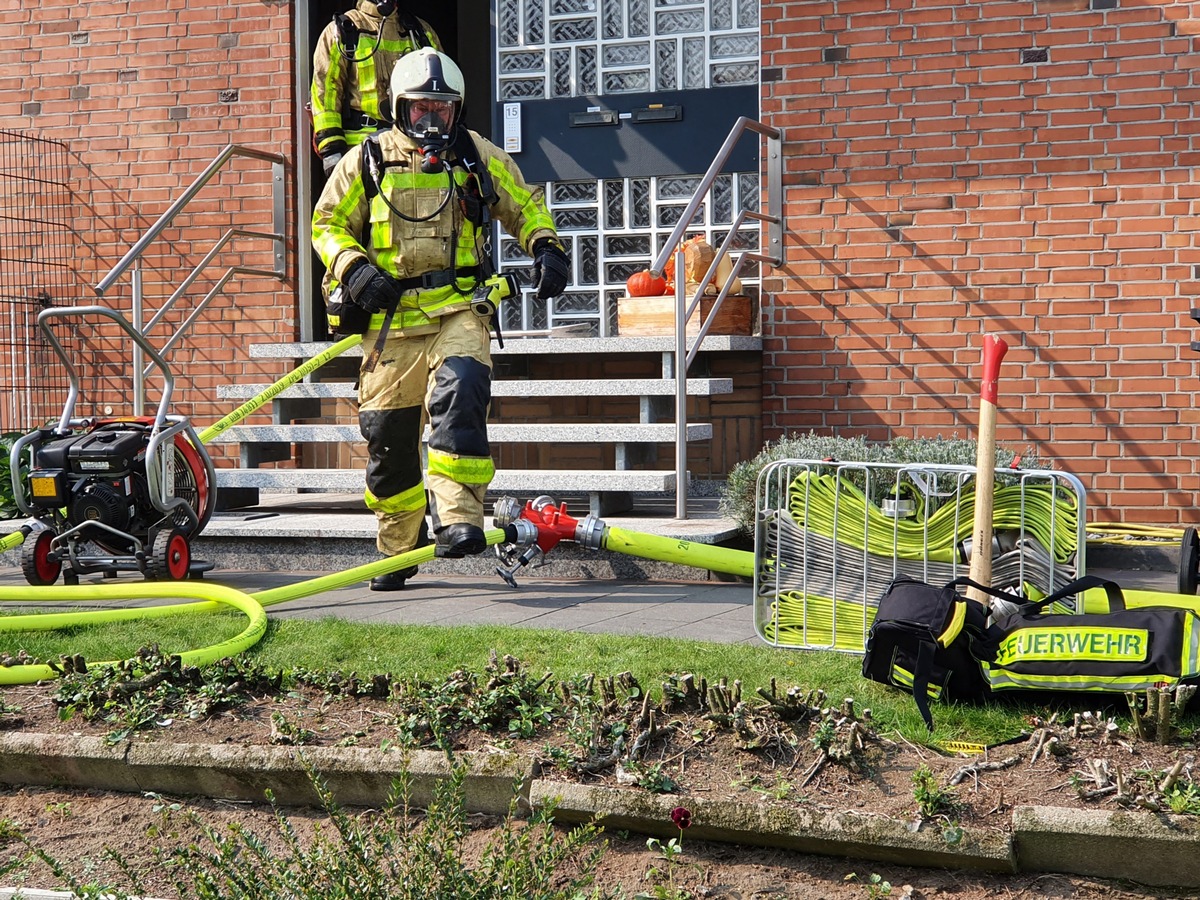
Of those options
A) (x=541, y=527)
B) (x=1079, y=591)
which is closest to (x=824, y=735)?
(x=1079, y=591)

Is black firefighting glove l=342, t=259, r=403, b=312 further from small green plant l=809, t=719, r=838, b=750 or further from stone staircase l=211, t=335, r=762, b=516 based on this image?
small green plant l=809, t=719, r=838, b=750

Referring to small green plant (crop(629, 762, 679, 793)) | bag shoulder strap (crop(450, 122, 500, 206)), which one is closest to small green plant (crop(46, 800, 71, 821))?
small green plant (crop(629, 762, 679, 793))

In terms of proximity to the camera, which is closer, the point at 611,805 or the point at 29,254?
the point at 611,805

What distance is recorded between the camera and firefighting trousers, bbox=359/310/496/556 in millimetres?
6086

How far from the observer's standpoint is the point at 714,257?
26.5 ft

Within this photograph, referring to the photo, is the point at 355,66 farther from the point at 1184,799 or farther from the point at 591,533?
the point at 1184,799

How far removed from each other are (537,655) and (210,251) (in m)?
5.91

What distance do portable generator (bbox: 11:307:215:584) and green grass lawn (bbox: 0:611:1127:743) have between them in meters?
0.94

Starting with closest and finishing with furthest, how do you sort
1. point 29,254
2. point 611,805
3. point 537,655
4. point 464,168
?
1. point 611,805
2. point 537,655
3. point 464,168
4. point 29,254

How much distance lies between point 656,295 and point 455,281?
7.01 feet

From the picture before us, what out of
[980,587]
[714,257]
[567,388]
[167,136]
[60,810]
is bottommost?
[60,810]

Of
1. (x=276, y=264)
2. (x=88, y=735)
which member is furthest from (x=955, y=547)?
(x=276, y=264)

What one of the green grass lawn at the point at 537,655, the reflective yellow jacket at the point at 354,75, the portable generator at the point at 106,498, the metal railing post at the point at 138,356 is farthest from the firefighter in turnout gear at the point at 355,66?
the green grass lawn at the point at 537,655

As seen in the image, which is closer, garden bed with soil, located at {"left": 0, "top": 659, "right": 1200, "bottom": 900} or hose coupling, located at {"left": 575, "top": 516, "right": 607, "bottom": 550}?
garden bed with soil, located at {"left": 0, "top": 659, "right": 1200, "bottom": 900}
